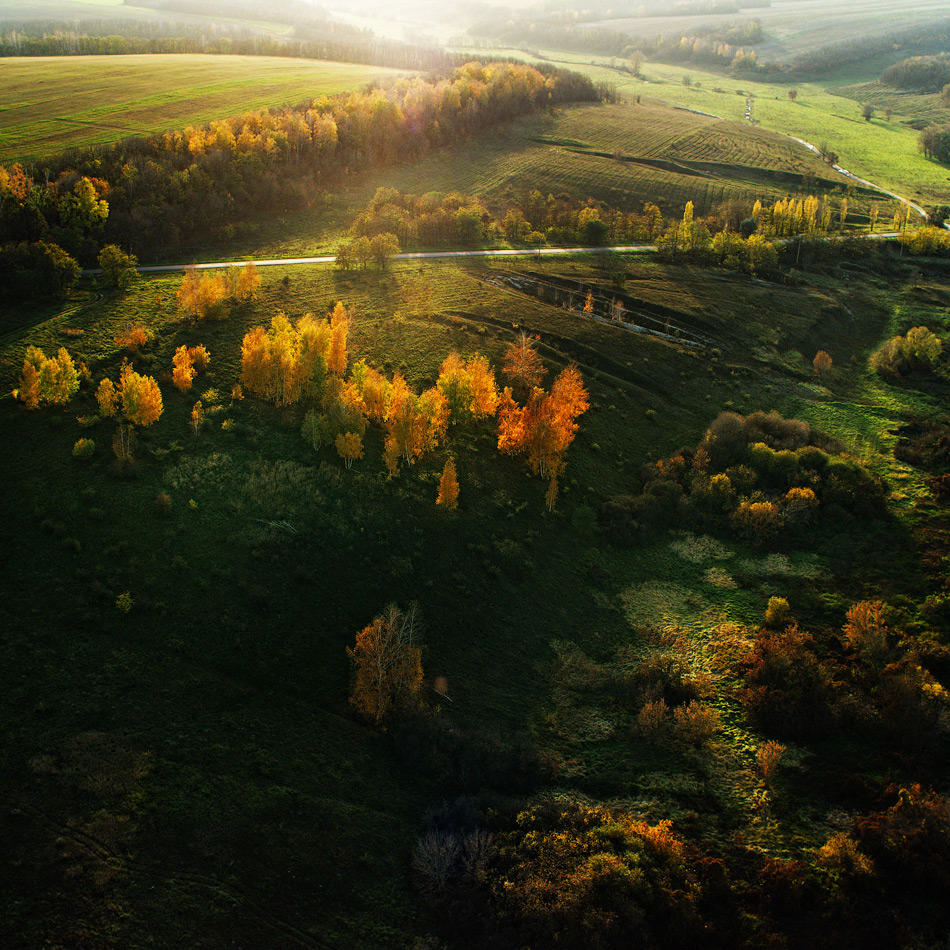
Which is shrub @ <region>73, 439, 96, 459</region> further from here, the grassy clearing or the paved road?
the grassy clearing

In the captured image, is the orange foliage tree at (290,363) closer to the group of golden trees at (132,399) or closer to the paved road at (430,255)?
the group of golden trees at (132,399)

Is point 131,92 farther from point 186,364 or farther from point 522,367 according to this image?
point 522,367

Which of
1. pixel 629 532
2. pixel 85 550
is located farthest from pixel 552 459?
pixel 85 550

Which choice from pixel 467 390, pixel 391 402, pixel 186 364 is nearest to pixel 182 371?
pixel 186 364

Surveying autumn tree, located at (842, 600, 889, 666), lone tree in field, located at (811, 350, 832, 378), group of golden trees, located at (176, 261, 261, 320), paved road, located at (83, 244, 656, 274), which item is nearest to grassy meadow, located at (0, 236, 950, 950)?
group of golden trees, located at (176, 261, 261, 320)

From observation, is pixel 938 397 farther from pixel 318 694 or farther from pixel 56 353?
A: pixel 56 353

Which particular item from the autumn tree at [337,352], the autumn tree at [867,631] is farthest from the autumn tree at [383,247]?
the autumn tree at [867,631]
